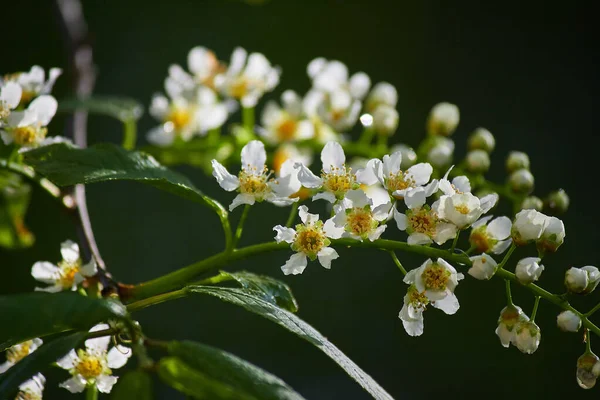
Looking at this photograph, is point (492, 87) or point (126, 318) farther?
point (492, 87)

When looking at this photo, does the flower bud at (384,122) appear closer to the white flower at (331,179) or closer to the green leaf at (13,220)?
the white flower at (331,179)

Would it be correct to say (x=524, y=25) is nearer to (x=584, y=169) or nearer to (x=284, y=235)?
(x=584, y=169)

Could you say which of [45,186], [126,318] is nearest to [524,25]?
[45,186]

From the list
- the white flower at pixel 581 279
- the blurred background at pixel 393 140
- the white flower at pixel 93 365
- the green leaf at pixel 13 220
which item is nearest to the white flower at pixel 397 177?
the white flower at pixel 581 279

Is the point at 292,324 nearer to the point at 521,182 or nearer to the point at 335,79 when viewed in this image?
the point at 521,182

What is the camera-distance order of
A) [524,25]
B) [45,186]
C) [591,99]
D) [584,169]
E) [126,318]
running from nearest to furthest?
[126,318] → [45,186] → [584,169] → [591,99] → [524,25]

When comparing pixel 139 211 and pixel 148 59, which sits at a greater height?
pixel 148 59
